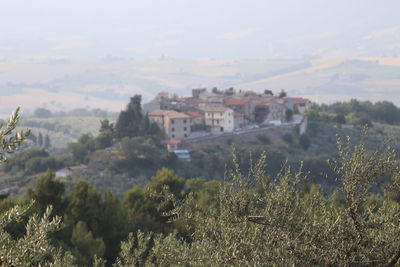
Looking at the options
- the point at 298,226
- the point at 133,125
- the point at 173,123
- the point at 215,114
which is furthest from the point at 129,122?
the point at 298,226


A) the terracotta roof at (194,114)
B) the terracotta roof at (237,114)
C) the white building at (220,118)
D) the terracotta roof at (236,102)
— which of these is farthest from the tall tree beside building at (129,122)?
the terracotta roof at (236,102)

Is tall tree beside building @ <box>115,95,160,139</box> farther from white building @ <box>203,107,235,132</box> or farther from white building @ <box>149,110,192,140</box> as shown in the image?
white building @ <box>203,107,235,132</box>

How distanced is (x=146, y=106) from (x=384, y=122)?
44.6 metres

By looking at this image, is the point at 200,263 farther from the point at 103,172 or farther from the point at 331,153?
the point at 331,153

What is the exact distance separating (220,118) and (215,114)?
83cm

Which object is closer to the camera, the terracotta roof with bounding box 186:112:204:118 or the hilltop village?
the hilltop village

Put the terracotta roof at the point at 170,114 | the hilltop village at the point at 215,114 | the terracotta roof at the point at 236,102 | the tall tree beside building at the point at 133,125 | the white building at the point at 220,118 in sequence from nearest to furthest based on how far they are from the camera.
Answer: the tall tree beside building at the point at 133,125 → the terracotta roof at the point at 170,114 → the hilltop village at the point at 215,114 → the white building at the point at 220,118 → the terracotta roof at the point at 236,102

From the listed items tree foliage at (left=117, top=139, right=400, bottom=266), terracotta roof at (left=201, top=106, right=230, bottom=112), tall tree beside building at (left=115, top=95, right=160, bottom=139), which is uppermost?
tree foliage at (left=117, top=139, right=400, bottom=266)

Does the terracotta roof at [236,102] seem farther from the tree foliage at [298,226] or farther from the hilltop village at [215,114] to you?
the tree foliage at [298,226]

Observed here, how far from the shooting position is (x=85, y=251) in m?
22.9

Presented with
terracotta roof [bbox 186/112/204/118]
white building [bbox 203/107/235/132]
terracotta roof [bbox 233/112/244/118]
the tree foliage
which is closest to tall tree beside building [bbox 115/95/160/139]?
terracotta roof [bbox 186/112/204/118]

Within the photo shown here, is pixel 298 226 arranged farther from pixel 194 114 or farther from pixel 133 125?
pixel 194 114

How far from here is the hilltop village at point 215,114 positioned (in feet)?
246

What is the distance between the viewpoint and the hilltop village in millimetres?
75000
